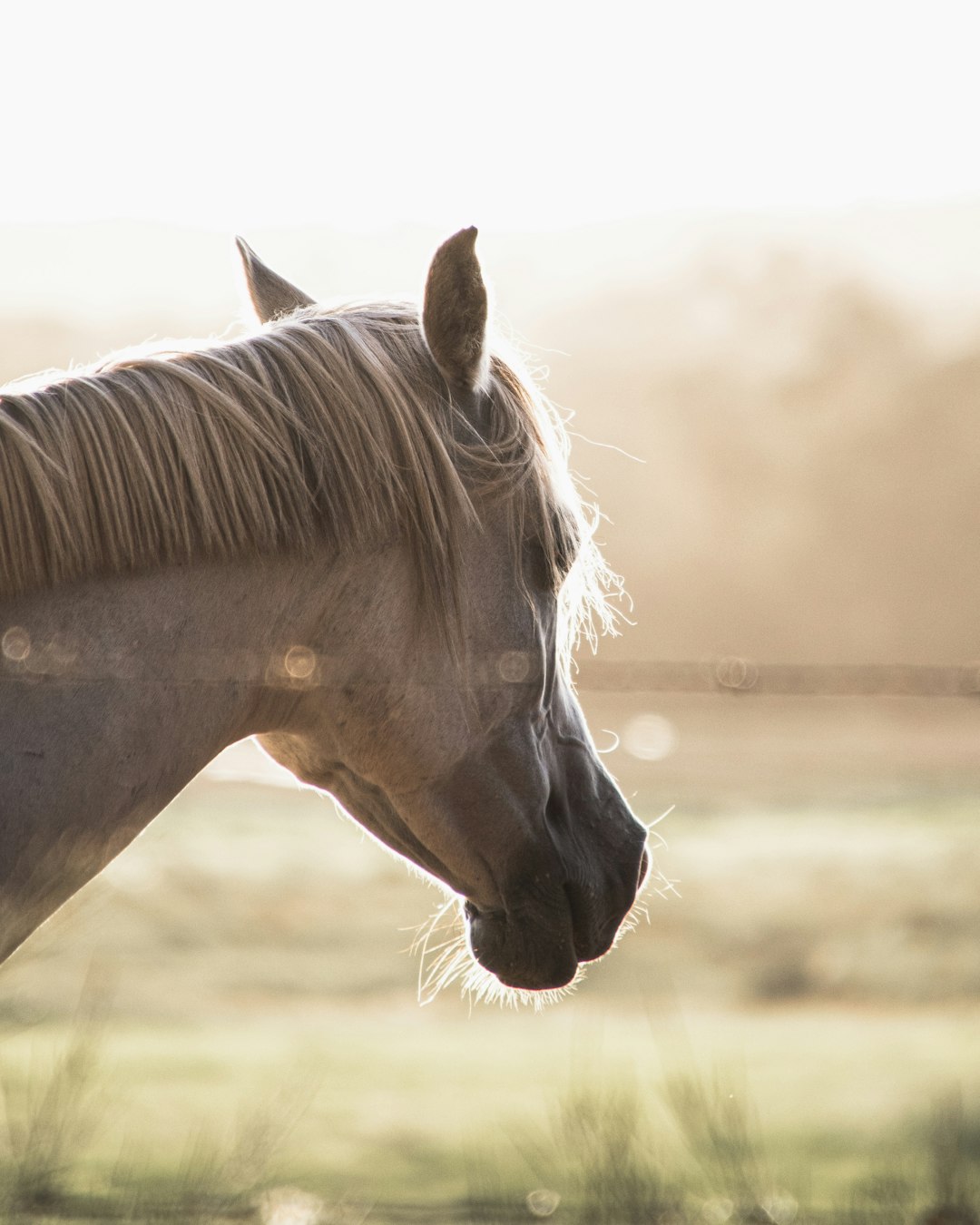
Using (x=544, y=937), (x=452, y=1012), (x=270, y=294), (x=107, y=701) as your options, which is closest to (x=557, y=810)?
(x=544, y=937)

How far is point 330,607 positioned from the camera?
173 centimetres

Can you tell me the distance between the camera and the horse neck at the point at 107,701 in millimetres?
1505

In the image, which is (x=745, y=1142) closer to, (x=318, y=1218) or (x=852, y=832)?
(x=318, y=1218)

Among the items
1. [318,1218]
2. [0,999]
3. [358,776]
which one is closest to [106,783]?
[358,776]

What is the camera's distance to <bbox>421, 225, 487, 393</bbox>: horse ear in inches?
67.9

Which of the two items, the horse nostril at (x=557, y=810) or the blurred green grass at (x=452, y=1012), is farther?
the blurred green grass at (x=452, y=1012)

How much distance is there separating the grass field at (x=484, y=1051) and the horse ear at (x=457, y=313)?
0.96 meters

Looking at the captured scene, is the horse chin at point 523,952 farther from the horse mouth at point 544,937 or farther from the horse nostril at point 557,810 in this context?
the horse nostril at point 557,810

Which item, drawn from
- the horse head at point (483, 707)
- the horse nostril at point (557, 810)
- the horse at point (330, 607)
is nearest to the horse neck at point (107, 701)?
the horse at point (330, 607)

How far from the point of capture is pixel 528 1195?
270 cm

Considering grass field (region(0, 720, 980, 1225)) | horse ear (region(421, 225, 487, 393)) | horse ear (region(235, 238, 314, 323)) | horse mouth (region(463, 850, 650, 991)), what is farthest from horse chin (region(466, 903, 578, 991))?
horse ear (region(235, 238, 314, 323))

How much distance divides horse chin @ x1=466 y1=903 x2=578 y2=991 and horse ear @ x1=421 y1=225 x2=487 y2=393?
949 millimetres

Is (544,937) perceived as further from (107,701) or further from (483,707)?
(107,701)

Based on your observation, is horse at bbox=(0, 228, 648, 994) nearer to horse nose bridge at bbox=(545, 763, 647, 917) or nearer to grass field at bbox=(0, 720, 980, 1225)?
horse nose bridge at bbox=(545, 763, 647, 917)
